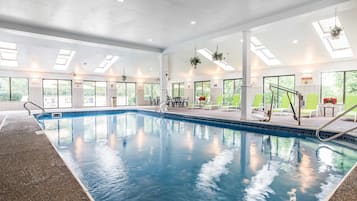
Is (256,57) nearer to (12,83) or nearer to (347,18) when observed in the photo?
(347,18)

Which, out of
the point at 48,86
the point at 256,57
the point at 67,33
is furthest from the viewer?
the point at 48,86

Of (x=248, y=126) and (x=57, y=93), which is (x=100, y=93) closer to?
(x=57, y=93)

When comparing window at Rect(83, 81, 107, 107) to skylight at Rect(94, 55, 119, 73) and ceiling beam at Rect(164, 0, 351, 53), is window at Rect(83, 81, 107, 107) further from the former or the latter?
ceiling beam at Rect(164, 0, 351, 53)

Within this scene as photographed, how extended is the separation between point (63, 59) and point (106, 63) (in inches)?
97.9

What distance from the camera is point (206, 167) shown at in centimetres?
344

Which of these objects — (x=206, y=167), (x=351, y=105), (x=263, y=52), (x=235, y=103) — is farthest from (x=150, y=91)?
(x=206, y=167)

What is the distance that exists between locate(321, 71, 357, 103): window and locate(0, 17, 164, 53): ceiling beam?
8245mm

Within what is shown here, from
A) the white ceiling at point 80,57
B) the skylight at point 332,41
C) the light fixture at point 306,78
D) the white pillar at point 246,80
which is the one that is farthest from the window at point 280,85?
the white ceiling at point 80,57

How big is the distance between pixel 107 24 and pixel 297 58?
800 cm

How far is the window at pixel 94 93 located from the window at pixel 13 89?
3.33 meters

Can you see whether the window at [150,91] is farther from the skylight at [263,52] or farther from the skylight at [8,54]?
the skylight at [263,52]

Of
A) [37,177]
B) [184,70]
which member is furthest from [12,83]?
[37,177]

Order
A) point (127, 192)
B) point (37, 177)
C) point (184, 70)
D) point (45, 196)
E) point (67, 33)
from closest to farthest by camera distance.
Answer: point (45, 196) < point (37, 177) < point (127, 192) < point (67, 33) < point (184, 70)

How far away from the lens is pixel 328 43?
828cm
